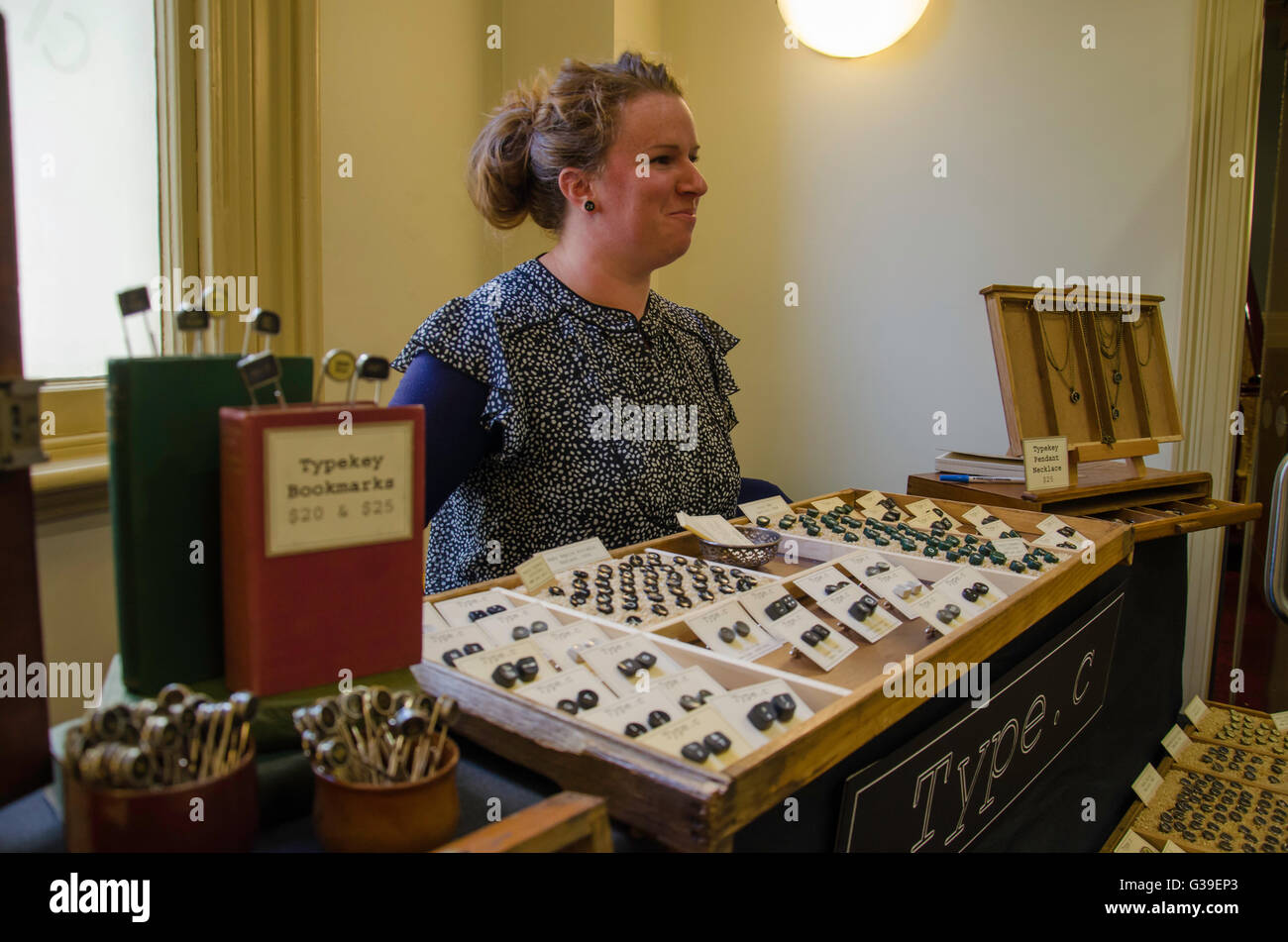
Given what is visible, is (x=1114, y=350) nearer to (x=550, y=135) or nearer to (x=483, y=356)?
(x=550, y=135)

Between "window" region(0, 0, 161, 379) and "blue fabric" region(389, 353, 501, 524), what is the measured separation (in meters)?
0.85

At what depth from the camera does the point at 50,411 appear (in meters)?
1.97

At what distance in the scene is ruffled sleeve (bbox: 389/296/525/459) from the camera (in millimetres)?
1773

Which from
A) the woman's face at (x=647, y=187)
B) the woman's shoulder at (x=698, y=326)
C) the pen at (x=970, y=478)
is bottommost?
the pen at (x=970, y=478)

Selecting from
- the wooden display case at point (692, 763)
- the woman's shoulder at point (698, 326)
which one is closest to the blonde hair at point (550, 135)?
the woman's shoulder at point (698, 326)

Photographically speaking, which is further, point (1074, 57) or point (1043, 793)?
point (1074, 57)

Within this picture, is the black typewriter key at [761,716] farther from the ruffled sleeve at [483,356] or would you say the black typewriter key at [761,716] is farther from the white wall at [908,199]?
the white wall at [908,199]

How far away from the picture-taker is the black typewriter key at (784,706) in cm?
93

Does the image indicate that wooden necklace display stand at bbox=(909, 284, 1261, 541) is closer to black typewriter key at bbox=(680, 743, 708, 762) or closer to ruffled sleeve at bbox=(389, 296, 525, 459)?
ruffled sleeve at bbox=(389, 296, 525, 459)

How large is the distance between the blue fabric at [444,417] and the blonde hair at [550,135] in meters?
0.52

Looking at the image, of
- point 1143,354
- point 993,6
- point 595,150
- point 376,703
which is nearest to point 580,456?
point 595,150

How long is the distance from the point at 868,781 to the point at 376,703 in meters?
0.54

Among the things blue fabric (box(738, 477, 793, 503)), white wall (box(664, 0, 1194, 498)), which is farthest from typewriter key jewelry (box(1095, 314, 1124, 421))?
blue fabric (box(738, 477, 793, 503))
